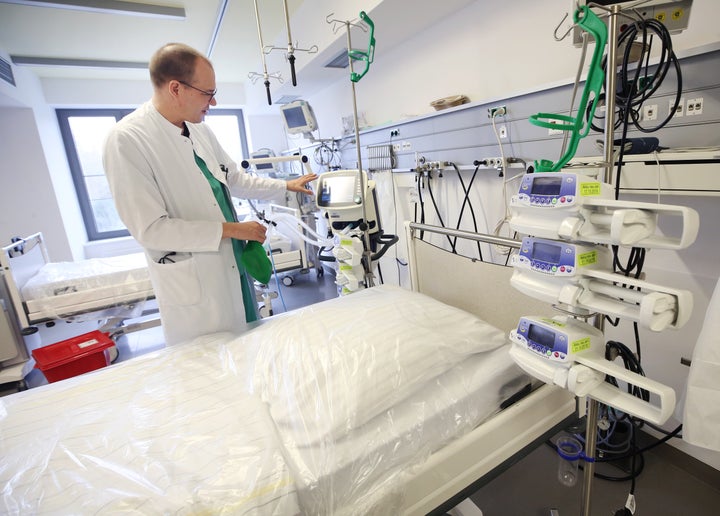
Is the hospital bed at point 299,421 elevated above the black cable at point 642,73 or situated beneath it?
situated beneath

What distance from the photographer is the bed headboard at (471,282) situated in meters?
1.23

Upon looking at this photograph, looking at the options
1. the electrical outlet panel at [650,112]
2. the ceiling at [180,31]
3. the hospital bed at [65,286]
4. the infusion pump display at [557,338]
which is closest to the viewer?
the infusion pump display at [557,338]

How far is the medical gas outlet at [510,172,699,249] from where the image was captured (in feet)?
2.03

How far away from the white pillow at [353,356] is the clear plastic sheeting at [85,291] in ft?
6.08

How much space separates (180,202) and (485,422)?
1.37m

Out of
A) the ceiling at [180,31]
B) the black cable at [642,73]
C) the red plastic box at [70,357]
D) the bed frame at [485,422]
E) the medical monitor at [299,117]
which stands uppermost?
the ceiling at [180,31]

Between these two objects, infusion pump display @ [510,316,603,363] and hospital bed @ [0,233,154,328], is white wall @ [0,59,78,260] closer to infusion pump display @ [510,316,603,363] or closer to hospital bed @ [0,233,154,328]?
hospital bed @ [0,233,154,328]

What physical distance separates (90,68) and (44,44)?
68 cm

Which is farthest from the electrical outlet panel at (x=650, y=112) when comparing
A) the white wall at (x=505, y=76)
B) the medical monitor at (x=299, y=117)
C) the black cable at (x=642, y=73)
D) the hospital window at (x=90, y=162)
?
the hospital window at (x=90, y=162)

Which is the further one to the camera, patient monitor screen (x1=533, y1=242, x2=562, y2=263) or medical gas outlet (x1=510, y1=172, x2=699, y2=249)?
patient monitor screen (x1=533, y1=242, x2=562, y2=263)

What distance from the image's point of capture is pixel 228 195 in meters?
Result: 1.67

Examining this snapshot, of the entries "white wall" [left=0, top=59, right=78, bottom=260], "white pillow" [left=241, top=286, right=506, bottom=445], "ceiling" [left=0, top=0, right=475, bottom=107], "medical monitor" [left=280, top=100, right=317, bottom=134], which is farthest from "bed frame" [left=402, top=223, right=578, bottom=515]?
"white wall" [left=0, top=59, right=78, bottom=260]

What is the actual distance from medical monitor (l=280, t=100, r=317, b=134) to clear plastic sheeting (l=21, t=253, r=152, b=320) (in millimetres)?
A: 1937

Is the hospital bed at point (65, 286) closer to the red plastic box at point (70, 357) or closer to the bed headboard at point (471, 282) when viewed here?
the red plastic box at point (70, 357)
